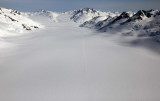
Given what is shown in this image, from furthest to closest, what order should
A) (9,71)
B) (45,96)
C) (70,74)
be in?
(9,71)
(70,74)
(45,96)

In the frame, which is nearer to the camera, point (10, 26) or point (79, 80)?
point (79, 80)

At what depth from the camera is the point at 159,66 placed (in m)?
24.6

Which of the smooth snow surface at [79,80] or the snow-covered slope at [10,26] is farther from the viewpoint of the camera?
the snow-covered slope at [10,26]

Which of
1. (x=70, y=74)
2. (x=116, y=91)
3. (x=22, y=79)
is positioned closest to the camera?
(x=116, y=91)

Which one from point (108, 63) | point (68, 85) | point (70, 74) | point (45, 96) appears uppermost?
point (108, 63)

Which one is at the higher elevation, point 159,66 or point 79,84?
point 159,66

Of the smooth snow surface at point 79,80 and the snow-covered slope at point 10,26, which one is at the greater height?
the snow-covered slope at point 10,26

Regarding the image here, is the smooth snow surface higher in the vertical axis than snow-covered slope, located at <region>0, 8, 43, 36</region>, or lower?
lower

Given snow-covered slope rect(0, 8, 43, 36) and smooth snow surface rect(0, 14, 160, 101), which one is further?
snow-covered slope rect(0, 8, 43, 36)

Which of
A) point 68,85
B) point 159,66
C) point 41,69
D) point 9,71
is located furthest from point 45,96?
point 159,66

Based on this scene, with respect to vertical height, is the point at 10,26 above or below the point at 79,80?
above

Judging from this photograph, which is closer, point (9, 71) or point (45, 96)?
point (45, 96)

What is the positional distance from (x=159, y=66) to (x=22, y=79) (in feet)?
79.1

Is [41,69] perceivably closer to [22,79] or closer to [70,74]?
[22,79]
